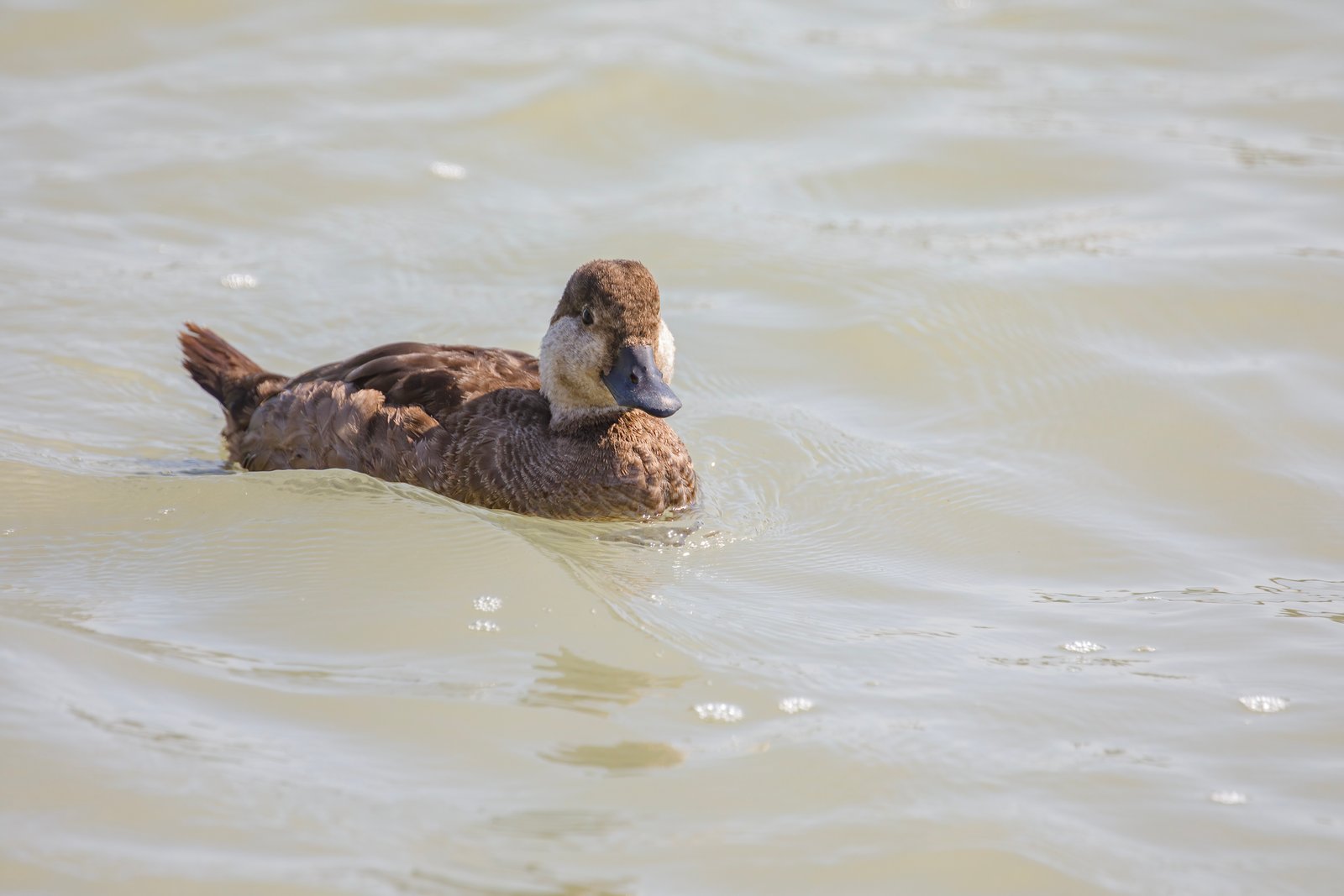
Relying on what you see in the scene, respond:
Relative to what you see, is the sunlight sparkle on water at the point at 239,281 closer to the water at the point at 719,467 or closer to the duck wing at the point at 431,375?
the water at the point at 719,467

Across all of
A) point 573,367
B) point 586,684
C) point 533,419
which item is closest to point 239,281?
point 533,419

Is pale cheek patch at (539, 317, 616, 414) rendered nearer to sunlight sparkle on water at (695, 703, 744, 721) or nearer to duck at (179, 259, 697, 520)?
duck at (179, 259, 697, 520)

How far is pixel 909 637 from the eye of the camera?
16.8 feet

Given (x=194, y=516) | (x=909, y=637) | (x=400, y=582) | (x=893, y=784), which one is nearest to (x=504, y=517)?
(x=400, y=582)

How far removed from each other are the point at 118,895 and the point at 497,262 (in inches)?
223

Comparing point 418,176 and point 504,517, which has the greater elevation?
point 418,176

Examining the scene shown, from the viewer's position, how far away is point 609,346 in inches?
236

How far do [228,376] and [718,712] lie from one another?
341 cm

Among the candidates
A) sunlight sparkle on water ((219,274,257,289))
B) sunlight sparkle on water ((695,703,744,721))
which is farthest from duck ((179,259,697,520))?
sunlight sparkle on water ((219,274,257,289))

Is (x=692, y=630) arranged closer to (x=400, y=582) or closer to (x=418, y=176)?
(x=400, y=582)

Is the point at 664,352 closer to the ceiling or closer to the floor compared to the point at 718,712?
closer to the ceiling

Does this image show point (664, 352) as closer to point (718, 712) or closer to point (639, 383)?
point (639, 383)

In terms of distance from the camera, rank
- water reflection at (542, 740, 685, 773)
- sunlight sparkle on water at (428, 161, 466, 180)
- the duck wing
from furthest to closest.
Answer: sunlight sparkle on water at (428, 161, 466, 180) < the duck wing < water reflection at (542, 740, 685, 773)

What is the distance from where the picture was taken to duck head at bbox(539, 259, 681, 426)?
5922 mm
